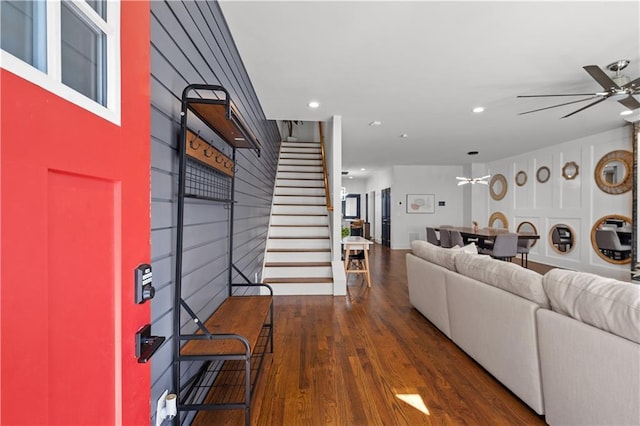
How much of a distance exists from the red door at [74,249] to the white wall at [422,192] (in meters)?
8.91

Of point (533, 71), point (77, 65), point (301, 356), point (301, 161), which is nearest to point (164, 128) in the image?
point (77, 65)

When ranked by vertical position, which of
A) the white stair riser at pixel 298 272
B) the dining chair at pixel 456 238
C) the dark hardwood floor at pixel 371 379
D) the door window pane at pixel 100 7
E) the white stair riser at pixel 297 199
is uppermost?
the door window pane at pixel 100 7

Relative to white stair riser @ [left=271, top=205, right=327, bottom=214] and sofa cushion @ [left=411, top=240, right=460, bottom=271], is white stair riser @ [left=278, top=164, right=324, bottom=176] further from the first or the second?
sofa cushion @ [left=411, top=240, right=460, bottom=271]

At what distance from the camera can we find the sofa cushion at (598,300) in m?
1.25

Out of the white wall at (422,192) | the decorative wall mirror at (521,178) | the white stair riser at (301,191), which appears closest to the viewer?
the white stair riser at (301,191)

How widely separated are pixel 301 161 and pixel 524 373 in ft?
17.9

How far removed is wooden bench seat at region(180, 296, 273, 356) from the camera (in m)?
1.42

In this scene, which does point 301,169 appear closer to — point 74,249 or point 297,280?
point 297,280

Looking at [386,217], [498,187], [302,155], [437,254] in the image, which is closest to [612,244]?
[498,187]

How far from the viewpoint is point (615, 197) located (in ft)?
17.1

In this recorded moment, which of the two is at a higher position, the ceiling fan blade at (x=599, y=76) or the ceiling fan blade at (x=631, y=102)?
the ceiling fan blade at (x=599, y=76)

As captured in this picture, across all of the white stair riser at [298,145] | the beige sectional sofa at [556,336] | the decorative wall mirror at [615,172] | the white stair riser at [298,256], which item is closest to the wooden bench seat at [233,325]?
the beige sectional sofa at [556,336]

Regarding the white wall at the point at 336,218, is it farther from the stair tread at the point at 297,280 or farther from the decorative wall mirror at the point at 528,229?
the decorative wall mirror at the point at 528,229

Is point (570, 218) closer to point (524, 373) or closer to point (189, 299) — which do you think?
point (524, 373)
